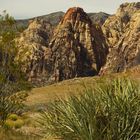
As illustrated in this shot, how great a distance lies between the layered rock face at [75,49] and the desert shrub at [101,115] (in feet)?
379

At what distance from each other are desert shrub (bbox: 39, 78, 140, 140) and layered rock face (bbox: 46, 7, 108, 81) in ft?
379

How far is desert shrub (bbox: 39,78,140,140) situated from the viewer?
10.8 meters

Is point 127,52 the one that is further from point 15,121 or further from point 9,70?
point 9,70

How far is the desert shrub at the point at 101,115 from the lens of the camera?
1075cm

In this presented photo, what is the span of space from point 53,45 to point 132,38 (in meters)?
21.5

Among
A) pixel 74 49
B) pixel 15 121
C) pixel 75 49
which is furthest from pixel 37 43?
pixel 15 121

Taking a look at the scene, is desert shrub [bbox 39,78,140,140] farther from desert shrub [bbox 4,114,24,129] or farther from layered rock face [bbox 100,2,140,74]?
layered rock face [bbox 100,2,140,74]

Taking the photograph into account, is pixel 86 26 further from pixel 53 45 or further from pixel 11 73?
pixel 11 73

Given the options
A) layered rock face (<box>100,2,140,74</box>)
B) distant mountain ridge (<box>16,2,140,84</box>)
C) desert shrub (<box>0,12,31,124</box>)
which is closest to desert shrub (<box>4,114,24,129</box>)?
desert shrub (<box>0,12,31,124</box>)

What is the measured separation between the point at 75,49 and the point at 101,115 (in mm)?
122915

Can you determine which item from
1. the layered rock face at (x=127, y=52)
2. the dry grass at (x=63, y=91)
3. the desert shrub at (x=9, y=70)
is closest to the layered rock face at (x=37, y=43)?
the layered rock face at (x=127, y=52)

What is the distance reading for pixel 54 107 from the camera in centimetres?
1202

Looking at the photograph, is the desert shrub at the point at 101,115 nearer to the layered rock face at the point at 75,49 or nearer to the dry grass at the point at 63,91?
the dry grass at the point at 63,91

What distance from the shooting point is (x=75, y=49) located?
439 feet
